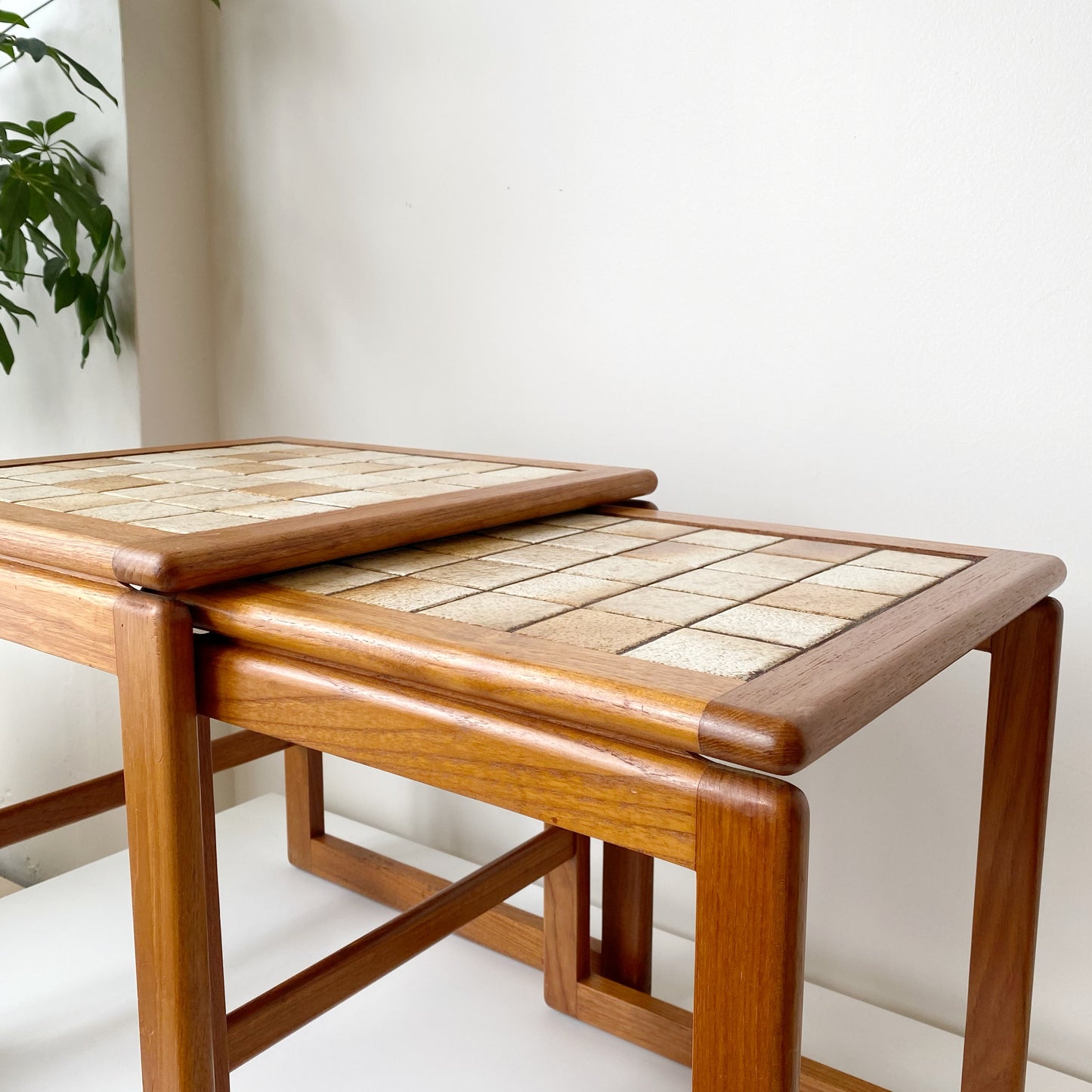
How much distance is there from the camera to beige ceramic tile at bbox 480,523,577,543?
0.93m

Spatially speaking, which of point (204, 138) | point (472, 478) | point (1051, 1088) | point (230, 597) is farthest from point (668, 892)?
point (204, 138)

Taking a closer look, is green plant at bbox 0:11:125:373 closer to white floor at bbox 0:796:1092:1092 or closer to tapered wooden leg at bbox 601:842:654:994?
white floor at bbox 0:796:1092:1092

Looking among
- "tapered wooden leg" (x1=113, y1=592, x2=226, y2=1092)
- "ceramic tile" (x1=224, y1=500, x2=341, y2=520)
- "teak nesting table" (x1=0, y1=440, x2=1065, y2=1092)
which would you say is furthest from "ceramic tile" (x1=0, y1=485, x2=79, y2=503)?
"tapered wooden leg" (x1=113, y1=592, x2=226, y2=1092)

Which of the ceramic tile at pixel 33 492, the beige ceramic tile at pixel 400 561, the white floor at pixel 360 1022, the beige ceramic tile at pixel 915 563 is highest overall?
the ceramic tile at pixel 33 492

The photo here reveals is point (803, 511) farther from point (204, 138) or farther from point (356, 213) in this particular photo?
point (204, 138)

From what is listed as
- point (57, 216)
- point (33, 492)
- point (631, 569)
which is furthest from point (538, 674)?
point (57, 216)

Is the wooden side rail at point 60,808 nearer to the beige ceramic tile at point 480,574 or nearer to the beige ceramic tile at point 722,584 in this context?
the beige ceramic tile at point 480,574

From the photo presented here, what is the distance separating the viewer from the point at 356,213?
5.56 ft

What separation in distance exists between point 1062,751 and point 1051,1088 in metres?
0.36

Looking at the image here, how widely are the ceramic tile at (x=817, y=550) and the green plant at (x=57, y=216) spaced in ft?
3.82

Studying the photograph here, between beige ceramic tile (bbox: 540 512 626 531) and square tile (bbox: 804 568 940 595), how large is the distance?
25 centimetres

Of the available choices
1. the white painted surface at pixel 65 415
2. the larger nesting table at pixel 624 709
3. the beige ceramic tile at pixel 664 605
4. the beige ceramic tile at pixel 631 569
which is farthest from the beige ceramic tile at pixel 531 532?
the white painted surface at pixel 65 415

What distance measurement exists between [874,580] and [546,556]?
248mm

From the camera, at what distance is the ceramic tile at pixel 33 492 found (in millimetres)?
947
